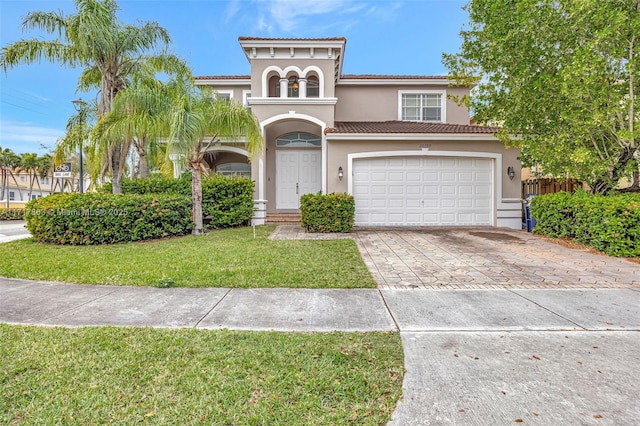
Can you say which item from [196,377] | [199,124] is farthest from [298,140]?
[196,377]

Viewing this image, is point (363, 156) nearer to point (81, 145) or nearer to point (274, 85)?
point (274, 85)

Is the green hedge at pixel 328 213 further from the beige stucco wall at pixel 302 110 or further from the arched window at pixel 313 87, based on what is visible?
the arched window at pixel 313 87

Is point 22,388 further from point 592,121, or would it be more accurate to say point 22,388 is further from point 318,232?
point 592,121

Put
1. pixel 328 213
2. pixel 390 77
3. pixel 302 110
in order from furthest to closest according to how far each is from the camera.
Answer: pixel 390 77
pixel 302 110
pixel 328 213

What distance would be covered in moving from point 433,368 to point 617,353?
1.81 m

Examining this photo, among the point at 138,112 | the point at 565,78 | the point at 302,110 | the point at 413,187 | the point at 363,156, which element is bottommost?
the point at 413,187

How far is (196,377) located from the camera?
8.18 ft

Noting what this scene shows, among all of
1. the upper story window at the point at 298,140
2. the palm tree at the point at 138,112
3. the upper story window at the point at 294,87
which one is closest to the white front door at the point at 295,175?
the upper story window at the point at 298,140

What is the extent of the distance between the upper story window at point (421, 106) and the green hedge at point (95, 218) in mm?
11167

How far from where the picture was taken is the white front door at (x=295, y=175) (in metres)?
14.0

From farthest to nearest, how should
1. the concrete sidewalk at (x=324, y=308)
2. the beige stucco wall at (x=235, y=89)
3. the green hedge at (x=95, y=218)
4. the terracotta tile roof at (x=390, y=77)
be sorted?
1. the beige stucco wall at (x=235, y=89)
2. the terracotta tile roof at (x=390, y=77)
3. the green hedge at (x=95, y=218)
4. the concrete sidewalk at (x=324, y=308)

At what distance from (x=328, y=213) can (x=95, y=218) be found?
6611 millimetres

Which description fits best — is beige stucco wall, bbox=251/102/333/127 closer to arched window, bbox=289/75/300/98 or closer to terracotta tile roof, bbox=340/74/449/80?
arched window, bbox=289/75/300/98

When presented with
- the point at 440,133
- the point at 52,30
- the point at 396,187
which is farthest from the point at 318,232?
the point at 52,30
